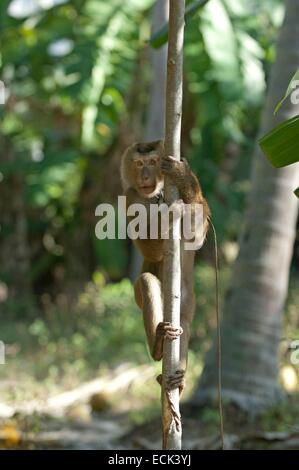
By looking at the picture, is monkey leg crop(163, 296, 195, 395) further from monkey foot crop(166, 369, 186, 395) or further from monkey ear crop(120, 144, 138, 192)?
monkey ear crop(120, 144, 138, 192)

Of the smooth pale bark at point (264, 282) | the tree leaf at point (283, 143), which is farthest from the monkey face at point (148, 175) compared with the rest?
the smooth pale bark at point (264, 282)

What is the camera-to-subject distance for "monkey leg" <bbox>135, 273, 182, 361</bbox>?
4.22m

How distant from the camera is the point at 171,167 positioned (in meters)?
3.91

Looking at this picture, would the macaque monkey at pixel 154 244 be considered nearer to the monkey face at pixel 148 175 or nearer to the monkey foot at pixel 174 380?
the monkey face at pixel 148 175

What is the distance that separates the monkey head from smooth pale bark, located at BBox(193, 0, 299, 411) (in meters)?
2.23

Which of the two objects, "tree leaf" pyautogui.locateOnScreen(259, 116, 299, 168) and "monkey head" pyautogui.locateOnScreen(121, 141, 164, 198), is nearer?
"tree leaf" pyautogui.locateOnScreen(259, 116, 299, 168)

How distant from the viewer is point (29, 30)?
12320mm

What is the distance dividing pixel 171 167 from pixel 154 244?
919 millimetres

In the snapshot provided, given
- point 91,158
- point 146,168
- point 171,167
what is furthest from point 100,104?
point 171,167

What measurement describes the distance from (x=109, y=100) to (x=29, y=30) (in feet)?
7.64

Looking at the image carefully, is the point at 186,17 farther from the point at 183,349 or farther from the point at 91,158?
the point at 91,158

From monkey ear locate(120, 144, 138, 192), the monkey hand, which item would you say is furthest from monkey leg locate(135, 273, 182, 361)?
the monkey hand

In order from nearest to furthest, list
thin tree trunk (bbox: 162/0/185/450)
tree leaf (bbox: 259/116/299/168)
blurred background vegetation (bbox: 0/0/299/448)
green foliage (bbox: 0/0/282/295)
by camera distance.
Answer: thin tree trunk (bbox: 162/0/185/450)
tree leaf (bbox: 259/116/299/168)
blurred background vegetation (bbox: 0/0/299/448)
green foliage (bbox: 0/0/282/295)

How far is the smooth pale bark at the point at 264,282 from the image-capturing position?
22.0ft
